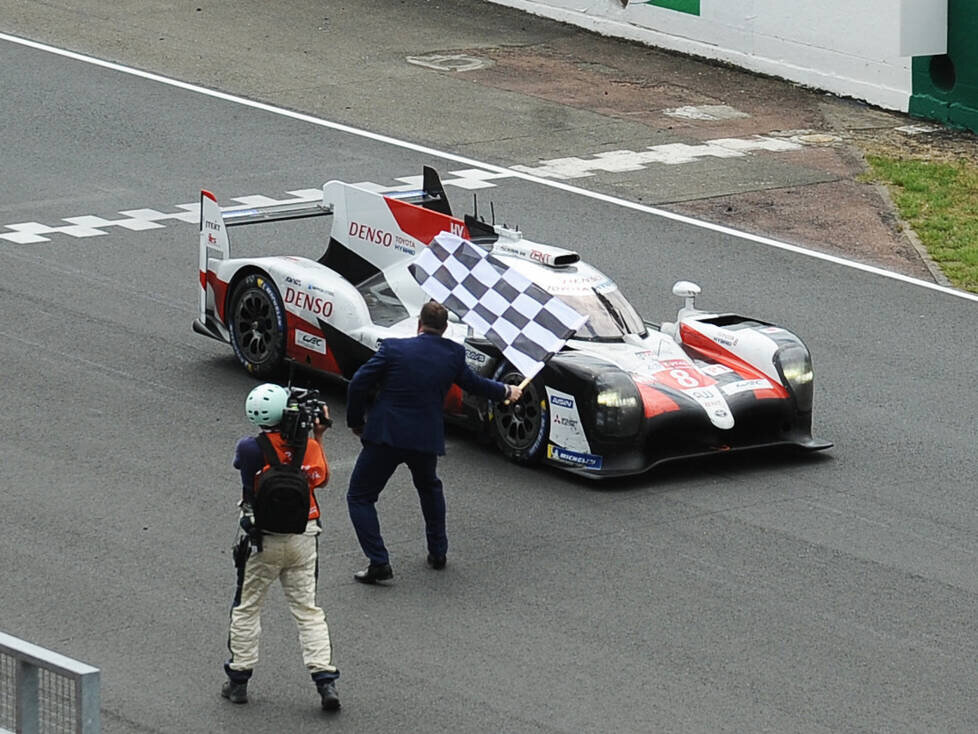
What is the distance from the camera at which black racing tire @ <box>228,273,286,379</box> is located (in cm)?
1351

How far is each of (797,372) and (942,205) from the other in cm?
753

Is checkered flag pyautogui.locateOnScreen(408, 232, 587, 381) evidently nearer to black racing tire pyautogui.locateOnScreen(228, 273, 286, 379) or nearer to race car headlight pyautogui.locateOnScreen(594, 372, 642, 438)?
race car headlight pyautogui.locateOnScreen(594, 372, 642, 438)

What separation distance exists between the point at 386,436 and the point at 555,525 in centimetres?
152

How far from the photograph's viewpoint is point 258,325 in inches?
540

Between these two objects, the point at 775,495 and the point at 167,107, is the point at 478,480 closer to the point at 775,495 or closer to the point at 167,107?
the point at 775,495

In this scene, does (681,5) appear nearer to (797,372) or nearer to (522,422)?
(797,372)

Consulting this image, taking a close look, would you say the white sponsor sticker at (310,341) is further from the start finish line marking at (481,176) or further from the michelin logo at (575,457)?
the start finish line marking at (481,176)

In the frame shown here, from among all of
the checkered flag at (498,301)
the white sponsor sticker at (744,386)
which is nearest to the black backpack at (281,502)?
the checkered flag at (498,301)

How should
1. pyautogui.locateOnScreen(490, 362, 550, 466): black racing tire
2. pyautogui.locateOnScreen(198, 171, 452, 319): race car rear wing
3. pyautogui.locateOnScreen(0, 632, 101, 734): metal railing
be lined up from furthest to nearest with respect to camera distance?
pyautogui.locateOnScreen(198, 171, 452, 319): race car rear wing
pyautogui.locateOnScreen(490, 362, 550, 466): black racing tire
pyautogui.locateOnScreen(0, 632, 101, 734): metal railing

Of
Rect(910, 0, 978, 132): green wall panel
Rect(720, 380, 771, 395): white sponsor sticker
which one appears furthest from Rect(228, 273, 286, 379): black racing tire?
Rect(910, 0, 978, 132): green wall panel

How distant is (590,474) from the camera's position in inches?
469

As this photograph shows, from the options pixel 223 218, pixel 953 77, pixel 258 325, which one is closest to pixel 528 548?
pixel 258 325

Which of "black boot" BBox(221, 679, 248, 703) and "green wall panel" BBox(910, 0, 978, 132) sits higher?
"green wall panel" BBox(910, 0, 978, 132)

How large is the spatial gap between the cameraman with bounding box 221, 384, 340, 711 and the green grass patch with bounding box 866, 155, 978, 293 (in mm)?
9857
